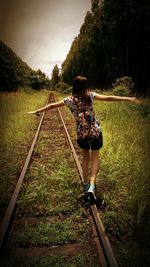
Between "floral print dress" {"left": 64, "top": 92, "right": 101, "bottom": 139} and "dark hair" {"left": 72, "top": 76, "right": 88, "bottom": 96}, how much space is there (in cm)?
9

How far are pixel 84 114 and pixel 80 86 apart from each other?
415mm

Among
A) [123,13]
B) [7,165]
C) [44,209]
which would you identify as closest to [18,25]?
[7,165]

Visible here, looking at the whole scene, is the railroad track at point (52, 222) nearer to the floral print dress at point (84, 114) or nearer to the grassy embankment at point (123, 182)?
the grassy embankment at point (123, 182)

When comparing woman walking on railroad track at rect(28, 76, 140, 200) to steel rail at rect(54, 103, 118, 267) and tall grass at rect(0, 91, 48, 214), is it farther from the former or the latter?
tall grass at rect(0, 91, 48, 214)

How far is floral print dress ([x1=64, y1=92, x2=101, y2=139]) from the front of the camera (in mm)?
4473

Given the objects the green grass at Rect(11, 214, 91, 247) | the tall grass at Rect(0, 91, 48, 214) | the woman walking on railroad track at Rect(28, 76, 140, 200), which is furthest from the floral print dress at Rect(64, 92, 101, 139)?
the tall grass at Rect(0, 91, 48, 214)

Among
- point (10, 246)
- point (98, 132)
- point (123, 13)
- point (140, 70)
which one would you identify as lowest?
point (10, 246)

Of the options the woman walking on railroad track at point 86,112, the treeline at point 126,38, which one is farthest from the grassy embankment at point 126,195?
the treeline at point 126,38

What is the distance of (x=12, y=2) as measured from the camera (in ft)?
22.8

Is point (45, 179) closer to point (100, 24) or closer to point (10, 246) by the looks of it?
point (10, 246)

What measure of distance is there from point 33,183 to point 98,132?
163cm

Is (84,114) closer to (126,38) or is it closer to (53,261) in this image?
(53,261)

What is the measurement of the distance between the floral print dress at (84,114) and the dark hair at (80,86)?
95mm

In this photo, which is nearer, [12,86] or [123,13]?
[123,13]
